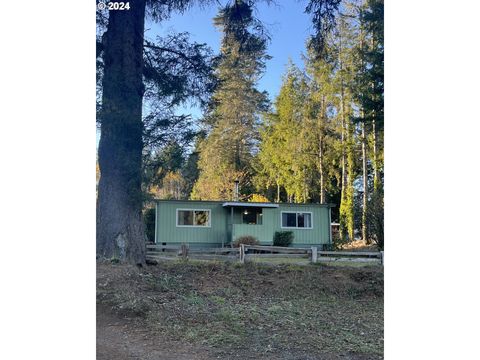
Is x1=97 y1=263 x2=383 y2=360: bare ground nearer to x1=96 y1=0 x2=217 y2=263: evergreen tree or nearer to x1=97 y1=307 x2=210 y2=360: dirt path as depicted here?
x1=97 y1=307 x2=210 y2=360: dirt path

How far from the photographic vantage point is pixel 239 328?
3045 millimetres

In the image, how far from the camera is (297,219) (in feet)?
11.8

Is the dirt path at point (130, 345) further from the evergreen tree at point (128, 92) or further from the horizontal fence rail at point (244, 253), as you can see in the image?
the horizontal fence rail at point (244, 253)

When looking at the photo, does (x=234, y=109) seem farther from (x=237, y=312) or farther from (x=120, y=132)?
(x=237, y=312)

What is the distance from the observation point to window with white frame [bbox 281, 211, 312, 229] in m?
3.46

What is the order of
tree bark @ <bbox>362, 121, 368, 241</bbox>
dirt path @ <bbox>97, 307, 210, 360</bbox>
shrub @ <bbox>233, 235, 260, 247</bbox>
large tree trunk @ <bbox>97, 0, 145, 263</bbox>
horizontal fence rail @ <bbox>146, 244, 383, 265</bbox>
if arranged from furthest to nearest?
shrub @ <bbox>233, 235, 260, 247</bbox> → horizontal fence rail @ <bbox>146, 244, 383, 265</bbox> → large tree trunk @ <bbox>97, 0, 145, 263</bbox> → tree bark @ <bbox>362, 121, 368, 241</bbox> → dirt path @ <bbox>97, 307, 210, 360</bbox>

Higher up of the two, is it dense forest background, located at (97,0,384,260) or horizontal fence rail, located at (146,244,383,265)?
dense forest background, located at (97,0,384,260)

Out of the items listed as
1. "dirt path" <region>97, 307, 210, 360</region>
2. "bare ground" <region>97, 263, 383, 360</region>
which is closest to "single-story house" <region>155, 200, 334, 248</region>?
"bare ground" <region>97, 263, 383, 360</region>

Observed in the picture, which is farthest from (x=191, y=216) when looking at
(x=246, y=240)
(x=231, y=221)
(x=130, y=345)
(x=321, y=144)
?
(x=321, y=144)

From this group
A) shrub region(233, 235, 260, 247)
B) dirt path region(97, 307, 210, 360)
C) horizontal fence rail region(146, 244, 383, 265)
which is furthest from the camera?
shrub region(233, 235, 260, 247)

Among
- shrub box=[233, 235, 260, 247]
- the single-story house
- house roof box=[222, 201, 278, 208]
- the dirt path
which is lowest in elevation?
the dirt path
